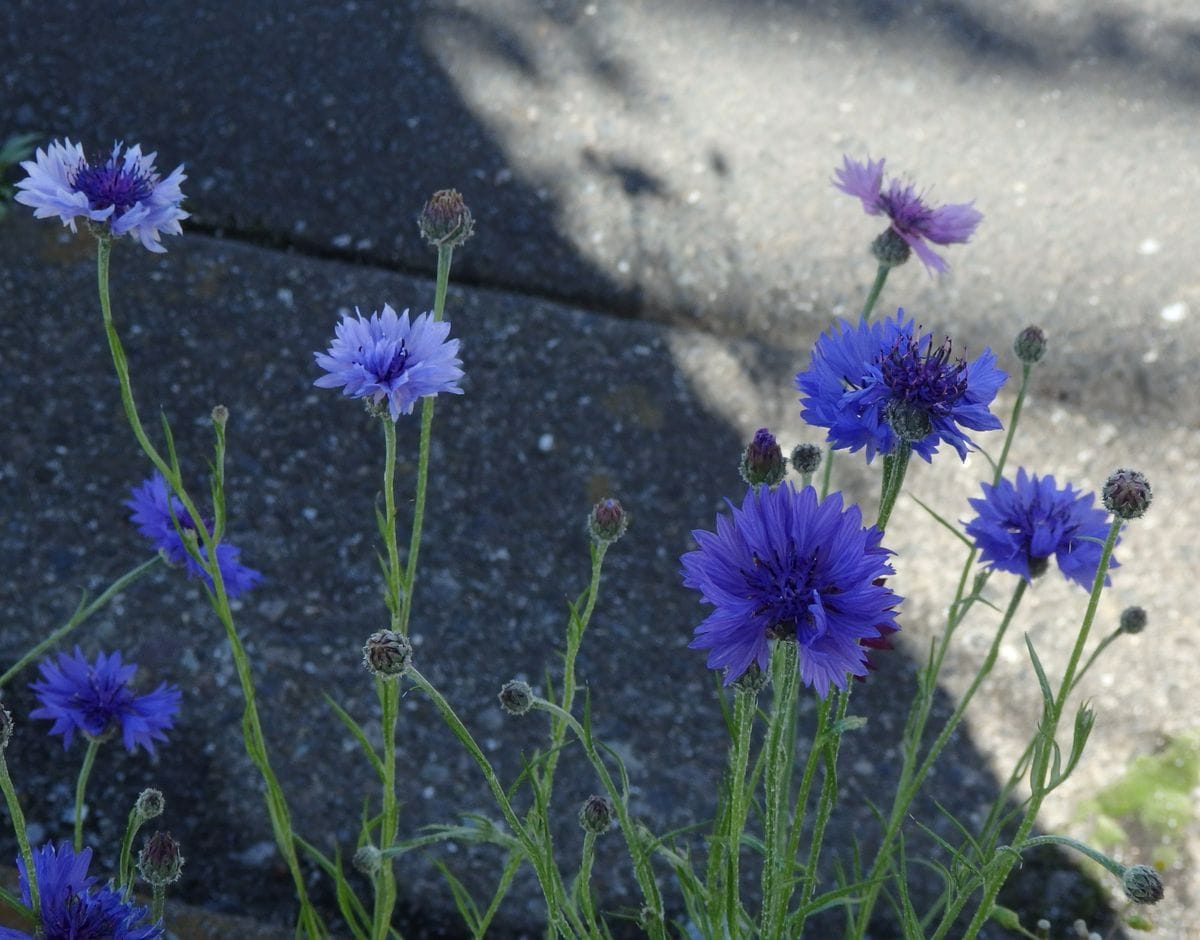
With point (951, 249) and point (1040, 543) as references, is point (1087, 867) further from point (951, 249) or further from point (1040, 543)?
point (951, 249)

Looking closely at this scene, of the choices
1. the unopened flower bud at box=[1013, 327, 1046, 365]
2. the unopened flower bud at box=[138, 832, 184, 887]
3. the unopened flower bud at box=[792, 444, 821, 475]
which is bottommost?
the unopened flower bud at box=[138, 832, 184, 887]

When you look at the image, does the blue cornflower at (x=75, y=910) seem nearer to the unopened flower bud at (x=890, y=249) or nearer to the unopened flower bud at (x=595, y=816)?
the unopened flower bud at (x=595, y=816)

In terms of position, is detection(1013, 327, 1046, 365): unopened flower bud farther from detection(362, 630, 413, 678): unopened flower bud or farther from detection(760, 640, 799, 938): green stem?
detection(362, 630, 413, 678): unopened flower bud

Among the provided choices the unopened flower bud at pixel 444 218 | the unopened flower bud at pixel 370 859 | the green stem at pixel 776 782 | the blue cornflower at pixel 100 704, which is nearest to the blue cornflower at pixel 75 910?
the unopened flower bud at pixel 370 859

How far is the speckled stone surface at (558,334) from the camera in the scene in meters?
1.65

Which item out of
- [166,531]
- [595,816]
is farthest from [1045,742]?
[166,531]

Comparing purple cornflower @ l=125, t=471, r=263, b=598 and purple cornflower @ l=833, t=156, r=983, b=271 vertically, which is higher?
purple cornflower @ l=833, t=156, r=983, b=271

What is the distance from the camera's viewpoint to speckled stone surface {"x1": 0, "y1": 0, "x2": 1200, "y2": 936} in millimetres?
1653

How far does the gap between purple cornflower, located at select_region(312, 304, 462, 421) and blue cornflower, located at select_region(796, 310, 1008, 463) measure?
9.7 inches

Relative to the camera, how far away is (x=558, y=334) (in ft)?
6.86

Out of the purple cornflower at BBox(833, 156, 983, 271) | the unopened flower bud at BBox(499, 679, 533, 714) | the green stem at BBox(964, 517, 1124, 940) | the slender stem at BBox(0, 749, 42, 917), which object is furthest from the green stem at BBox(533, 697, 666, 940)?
the purple cornflower at BBox(833, 156, 983, 271)

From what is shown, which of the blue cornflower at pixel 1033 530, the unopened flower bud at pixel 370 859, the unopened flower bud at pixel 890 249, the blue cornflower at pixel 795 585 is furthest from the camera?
the unopened flower bud at pixel 890 249

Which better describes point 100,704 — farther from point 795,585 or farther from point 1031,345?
point 1031,345

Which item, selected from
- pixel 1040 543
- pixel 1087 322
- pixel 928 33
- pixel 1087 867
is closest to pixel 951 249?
pixel 1087 322
